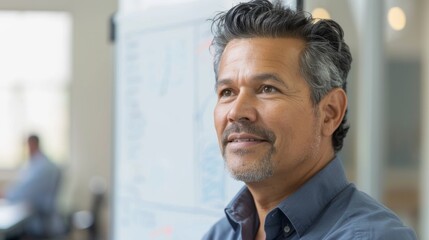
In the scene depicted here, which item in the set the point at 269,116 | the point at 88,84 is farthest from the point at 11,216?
the point at 269,116

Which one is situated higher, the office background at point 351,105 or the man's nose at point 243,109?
the man's nose at point 243,109

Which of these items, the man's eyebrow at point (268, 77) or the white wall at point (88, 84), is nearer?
the man's eyebrow at point (268, 77)

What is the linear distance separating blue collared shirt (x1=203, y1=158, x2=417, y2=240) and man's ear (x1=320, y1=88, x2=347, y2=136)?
65 mm

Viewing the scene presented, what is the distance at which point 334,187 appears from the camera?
4.60 feet

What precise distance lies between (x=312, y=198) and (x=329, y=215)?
49mm

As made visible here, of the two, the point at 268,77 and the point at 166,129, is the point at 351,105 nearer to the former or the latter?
the point at 166,129

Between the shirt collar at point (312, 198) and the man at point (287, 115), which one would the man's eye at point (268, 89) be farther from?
the shirt collar at point (312, 198)

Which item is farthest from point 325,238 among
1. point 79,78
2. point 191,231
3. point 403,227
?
point 79,78

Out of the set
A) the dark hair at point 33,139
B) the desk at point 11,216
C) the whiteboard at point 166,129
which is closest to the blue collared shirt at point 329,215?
the whiteboard at point 166,129

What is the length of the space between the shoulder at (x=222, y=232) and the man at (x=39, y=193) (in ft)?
15.7

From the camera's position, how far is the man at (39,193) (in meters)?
6.34

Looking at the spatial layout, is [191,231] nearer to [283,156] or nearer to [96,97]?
[283,156]

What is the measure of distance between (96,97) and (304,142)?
7369 millimetres

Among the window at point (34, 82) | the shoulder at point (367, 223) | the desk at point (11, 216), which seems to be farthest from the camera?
the window at point (34, 82)
